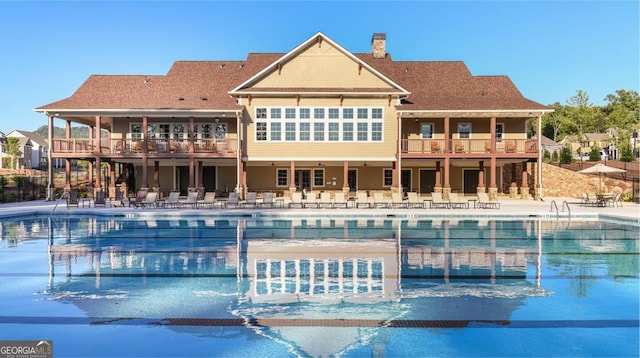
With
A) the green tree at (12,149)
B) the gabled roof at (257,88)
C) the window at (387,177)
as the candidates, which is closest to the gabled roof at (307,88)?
the gabled roof at (257,88)

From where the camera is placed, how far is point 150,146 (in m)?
28.0

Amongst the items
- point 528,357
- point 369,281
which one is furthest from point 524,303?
point 369,281

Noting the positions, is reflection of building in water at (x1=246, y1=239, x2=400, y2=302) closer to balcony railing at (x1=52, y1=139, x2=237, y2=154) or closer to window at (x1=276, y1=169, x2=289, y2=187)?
balcony railing at (x1=52, y1=139, x2=237, y2=154)

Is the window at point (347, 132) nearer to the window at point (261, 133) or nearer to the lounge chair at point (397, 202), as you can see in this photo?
the window at point (261, 133)

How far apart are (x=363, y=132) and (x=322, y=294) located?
69.3ft

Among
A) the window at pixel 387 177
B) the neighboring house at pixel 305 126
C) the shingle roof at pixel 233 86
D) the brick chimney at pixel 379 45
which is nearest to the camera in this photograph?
the neighboring house at pixel 305 126

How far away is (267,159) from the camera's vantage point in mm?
28234

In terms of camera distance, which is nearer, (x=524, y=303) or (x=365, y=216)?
(x=524, y=303)

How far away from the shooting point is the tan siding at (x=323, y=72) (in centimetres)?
2847

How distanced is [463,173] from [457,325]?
86.4ft

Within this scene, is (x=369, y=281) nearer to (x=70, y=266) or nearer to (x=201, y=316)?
(x=201, y=316)

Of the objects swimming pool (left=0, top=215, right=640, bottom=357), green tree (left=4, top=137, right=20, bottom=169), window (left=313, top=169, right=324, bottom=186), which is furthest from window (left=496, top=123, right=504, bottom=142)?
green tree (left=4, top=137, right=20, bottom=169)

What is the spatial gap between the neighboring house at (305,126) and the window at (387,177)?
0.07 metres

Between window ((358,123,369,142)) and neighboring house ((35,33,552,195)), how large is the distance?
0.21 ft
